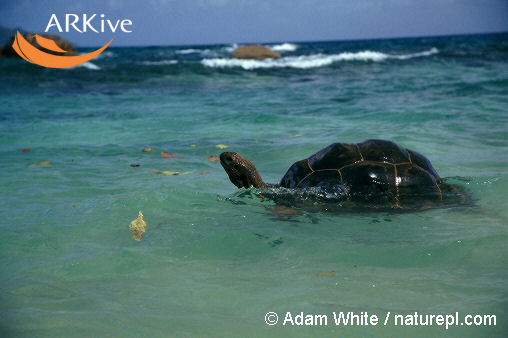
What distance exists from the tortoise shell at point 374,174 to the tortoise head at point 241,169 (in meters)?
0.33

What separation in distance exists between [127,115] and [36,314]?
8.55m

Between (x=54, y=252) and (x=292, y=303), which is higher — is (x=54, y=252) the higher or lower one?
the lower one

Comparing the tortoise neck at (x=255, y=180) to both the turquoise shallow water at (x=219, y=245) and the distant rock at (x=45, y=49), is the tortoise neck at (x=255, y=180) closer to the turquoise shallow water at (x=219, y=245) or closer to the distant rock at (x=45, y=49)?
the turquoise shallow water at (x=219, y=245)

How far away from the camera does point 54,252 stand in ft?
10.1

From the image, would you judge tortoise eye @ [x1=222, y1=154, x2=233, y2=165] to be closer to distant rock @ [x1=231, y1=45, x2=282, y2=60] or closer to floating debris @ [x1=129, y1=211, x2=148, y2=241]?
floating debris @ [x1=129, y1=211, x2=148, y2=241]

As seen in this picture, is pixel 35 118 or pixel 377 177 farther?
pixel 35 118

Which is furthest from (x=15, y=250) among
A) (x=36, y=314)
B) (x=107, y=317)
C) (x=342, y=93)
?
(x=342, y=93)

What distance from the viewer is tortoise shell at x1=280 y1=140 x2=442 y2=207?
3.78m

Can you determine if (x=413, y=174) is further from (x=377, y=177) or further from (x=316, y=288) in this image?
(x=316, y=288)

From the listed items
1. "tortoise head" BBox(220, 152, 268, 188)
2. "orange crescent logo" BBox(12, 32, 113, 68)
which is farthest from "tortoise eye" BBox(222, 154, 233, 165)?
"orange crescent logo" BBox(12, 32, 113, 68)

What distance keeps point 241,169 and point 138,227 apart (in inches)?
42.0

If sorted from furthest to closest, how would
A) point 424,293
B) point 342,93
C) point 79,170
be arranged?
point 342,93
point 79,170
point 424,293

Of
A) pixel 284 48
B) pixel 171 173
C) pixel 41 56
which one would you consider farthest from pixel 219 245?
pixel 284 48

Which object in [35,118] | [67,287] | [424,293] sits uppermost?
[424,293]
